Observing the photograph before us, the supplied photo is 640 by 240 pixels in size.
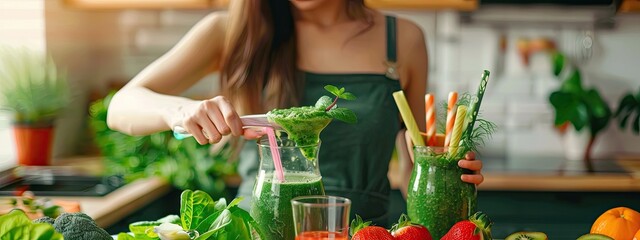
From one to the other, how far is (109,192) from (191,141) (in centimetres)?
43

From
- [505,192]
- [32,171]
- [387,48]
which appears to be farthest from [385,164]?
[32,171]

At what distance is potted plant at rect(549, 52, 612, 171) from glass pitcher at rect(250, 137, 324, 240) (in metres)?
2.35

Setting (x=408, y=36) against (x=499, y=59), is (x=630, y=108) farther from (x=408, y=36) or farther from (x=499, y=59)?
(x=408, y=36)

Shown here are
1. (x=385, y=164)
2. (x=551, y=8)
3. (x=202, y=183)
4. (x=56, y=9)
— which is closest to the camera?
(x=385, y=164)

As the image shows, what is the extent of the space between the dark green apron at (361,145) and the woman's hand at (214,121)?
587 mm

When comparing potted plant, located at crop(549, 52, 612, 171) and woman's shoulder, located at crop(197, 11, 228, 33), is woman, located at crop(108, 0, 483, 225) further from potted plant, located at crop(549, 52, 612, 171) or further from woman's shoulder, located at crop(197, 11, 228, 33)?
potted plant, located at crop(549, 52, 612, 171)

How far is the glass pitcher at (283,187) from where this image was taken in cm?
134

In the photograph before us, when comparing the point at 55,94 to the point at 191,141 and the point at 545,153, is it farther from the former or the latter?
the point at 545,153

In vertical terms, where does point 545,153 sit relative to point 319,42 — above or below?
below

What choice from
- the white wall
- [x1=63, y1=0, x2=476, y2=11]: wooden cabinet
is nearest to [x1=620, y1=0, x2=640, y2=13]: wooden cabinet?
the white wall

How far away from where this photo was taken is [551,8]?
12.5 feet

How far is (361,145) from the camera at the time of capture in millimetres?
1997

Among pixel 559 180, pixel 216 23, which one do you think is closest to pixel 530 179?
pixel 559 180

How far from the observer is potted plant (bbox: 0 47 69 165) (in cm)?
316
